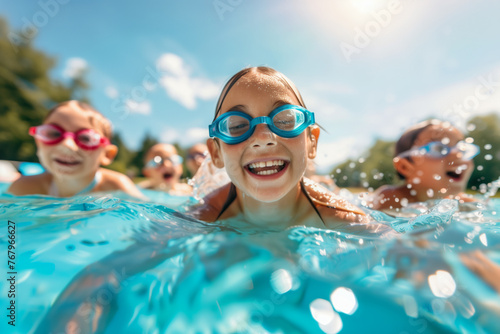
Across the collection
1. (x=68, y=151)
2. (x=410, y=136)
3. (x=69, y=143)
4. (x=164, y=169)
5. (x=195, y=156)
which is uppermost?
(x=69, y=143)

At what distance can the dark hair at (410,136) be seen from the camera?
4.37 m

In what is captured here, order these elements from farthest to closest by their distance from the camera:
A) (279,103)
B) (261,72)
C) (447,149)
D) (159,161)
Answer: (159,161) → (447,149) → (261,72) → (279,103)

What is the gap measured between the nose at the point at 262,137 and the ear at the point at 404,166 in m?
3.16

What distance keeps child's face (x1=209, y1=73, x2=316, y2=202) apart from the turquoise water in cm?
56

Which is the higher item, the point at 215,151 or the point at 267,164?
the point at 215,151

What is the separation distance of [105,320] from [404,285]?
3.91 ft

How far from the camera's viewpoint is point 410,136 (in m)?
4.46

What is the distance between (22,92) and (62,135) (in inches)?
1257

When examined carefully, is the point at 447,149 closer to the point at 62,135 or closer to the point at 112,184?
the point at 112,184

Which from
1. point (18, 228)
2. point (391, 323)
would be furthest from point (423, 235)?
point (18, 228)

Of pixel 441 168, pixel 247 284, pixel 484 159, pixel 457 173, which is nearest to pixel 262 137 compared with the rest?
pixel 247 284

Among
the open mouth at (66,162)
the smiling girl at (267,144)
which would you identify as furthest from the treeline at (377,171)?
the open mouth at (66,162)

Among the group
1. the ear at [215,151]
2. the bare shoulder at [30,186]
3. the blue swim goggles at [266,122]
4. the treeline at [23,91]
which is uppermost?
the treeline at [23,91]

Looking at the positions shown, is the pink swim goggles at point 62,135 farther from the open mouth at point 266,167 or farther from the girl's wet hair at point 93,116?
the open mouth at point 266,167
